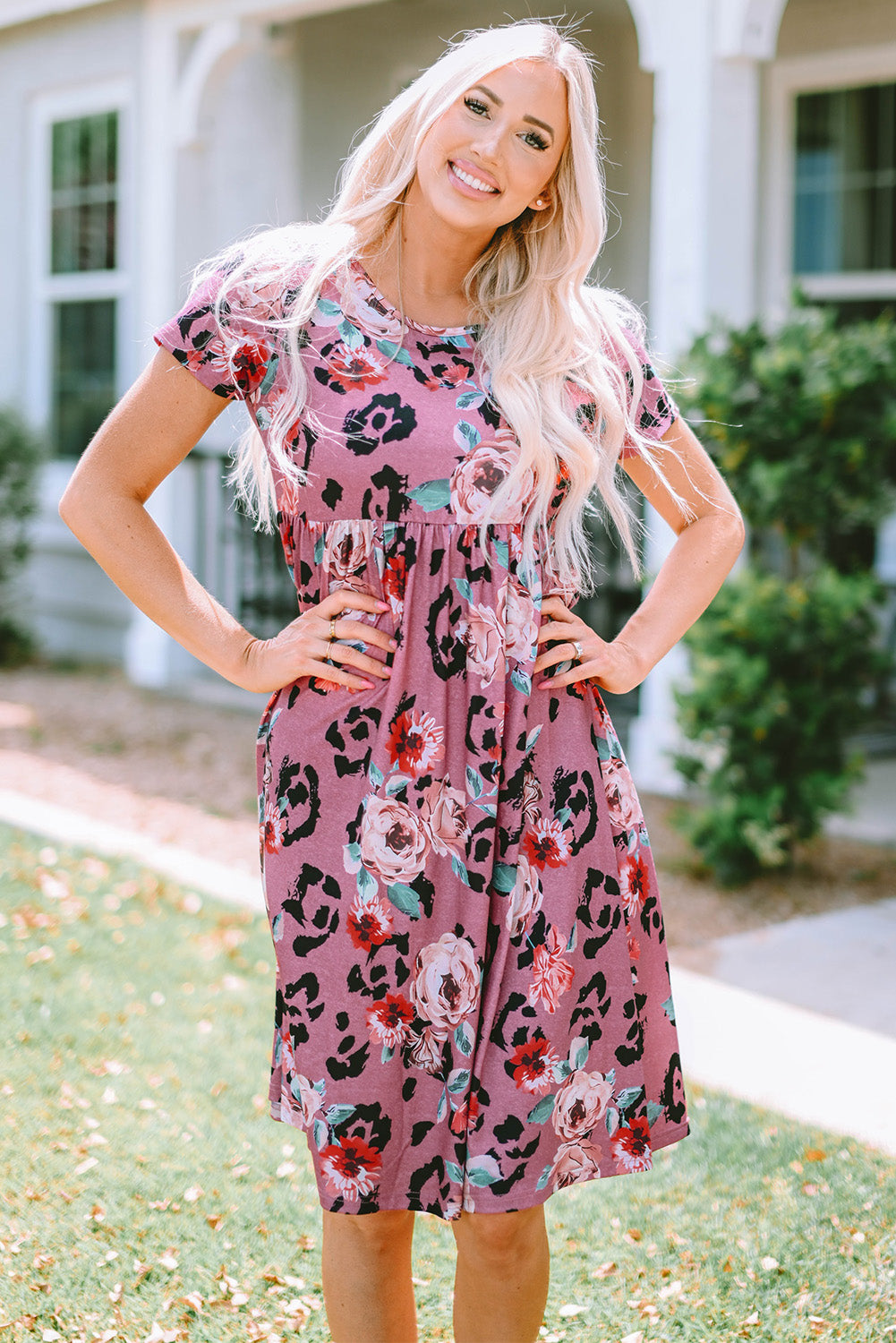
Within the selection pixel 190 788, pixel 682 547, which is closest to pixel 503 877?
pixel 682 547

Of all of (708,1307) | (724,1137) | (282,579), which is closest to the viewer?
(708,1307)

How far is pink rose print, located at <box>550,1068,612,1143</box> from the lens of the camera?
193 centimetres

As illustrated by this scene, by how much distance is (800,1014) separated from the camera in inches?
153

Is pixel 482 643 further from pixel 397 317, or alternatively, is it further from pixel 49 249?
pixel 49 249

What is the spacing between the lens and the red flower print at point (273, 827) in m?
1.94

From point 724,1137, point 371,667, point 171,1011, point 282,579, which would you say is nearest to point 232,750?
point 282,579

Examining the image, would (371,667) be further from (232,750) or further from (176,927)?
(232,750)

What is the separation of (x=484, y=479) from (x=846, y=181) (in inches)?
237

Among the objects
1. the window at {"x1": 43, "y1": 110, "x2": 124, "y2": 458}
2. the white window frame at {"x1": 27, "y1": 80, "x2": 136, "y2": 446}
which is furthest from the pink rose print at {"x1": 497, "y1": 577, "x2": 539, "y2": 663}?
the window at {"x1": 43, "y1": 110, "x2": 124, "y2": 458}

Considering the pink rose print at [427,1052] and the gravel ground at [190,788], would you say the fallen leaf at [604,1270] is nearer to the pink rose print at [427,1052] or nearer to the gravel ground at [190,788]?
the pink rose print at [427,1052]

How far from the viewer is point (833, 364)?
4.62m

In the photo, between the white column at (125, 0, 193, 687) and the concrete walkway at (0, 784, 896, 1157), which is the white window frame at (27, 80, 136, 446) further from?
the concrete walkway at (0, 784, 896, 1157)

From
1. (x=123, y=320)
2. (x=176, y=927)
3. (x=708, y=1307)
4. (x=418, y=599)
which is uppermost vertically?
(x=123, y=320)

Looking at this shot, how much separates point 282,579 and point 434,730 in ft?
22.0
